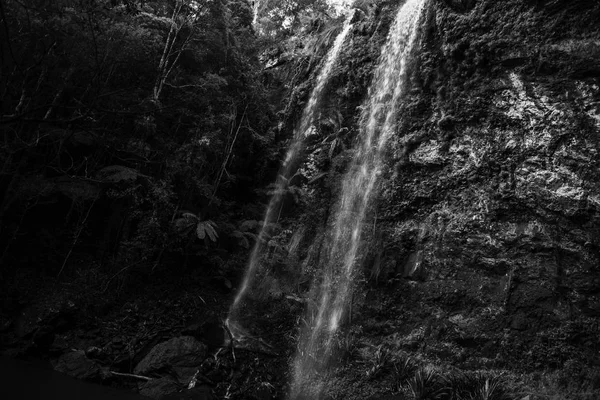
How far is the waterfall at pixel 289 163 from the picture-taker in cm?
1101

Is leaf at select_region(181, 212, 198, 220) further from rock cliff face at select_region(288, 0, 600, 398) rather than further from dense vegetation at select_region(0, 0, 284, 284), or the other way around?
rock cliff face at select_region(288, 0, 600, 398)

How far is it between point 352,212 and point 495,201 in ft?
11.7

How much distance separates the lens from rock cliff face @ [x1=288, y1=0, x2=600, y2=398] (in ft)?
23.0

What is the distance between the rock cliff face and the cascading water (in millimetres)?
485

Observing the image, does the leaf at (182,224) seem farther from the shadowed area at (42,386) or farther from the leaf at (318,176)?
the shadowed area at (42,386)

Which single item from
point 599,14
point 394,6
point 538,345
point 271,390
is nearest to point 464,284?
point 538,345

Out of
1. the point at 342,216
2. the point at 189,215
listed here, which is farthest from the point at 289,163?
the point at 189,215

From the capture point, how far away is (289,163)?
13125 millimetres

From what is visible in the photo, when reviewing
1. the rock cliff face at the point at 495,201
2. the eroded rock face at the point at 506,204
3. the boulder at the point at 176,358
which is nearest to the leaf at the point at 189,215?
the boulder at the point at 176,358

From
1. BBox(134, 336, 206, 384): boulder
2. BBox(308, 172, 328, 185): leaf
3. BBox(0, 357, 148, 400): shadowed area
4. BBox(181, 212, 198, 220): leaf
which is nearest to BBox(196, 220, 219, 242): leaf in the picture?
BBox(181, 212, 198, 220): leaf

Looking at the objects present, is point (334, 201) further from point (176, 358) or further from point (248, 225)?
point (176, 358)

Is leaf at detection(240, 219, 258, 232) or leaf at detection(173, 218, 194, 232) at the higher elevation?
leaf at detection(240, 219, 258, 232)

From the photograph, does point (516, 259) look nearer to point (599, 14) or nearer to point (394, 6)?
point (599, 14)

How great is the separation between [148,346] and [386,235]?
5801mm
